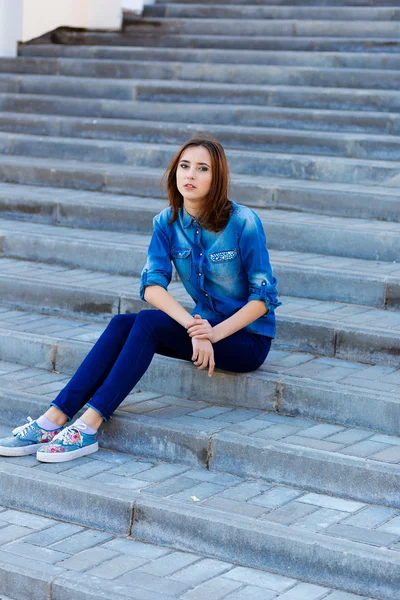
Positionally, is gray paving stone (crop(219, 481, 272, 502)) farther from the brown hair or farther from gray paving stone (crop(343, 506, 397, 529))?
the brown hair

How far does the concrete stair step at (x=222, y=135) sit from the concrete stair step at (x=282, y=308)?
203 centimetres

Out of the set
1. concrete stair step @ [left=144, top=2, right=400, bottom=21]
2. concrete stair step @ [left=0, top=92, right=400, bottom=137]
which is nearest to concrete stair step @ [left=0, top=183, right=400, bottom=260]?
concrete stair step @ [left=0, top=92, right=400, bottom=137]

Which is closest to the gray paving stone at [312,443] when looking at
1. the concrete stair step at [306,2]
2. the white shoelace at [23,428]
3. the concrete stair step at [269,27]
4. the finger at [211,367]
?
the finger at [211,367]

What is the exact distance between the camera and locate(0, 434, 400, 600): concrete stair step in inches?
143

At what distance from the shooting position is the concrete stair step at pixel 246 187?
6.48 metres

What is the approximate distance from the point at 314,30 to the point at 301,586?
676cm

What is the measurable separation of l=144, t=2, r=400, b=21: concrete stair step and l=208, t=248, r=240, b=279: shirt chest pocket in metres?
5.38

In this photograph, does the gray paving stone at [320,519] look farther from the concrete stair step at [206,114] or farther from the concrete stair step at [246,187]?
the concrete stair step at [206,114]

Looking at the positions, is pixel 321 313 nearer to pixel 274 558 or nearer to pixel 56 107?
pixel 274 558

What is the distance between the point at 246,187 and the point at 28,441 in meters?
2.89

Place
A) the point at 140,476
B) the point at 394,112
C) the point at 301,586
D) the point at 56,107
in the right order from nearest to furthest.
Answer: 1. the point at 301,586
2. the point at 140,476
3. the point at 394,112
4. the point at 56,107

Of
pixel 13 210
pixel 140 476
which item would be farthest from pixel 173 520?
pixel 13 210

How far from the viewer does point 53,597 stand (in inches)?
145

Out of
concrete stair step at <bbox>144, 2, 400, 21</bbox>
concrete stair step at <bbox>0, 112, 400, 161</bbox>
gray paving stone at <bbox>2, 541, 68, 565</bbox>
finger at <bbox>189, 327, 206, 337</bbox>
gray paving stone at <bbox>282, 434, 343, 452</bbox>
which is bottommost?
gray paving stone at <bbox>2, 541, 68, 565</bbox>
